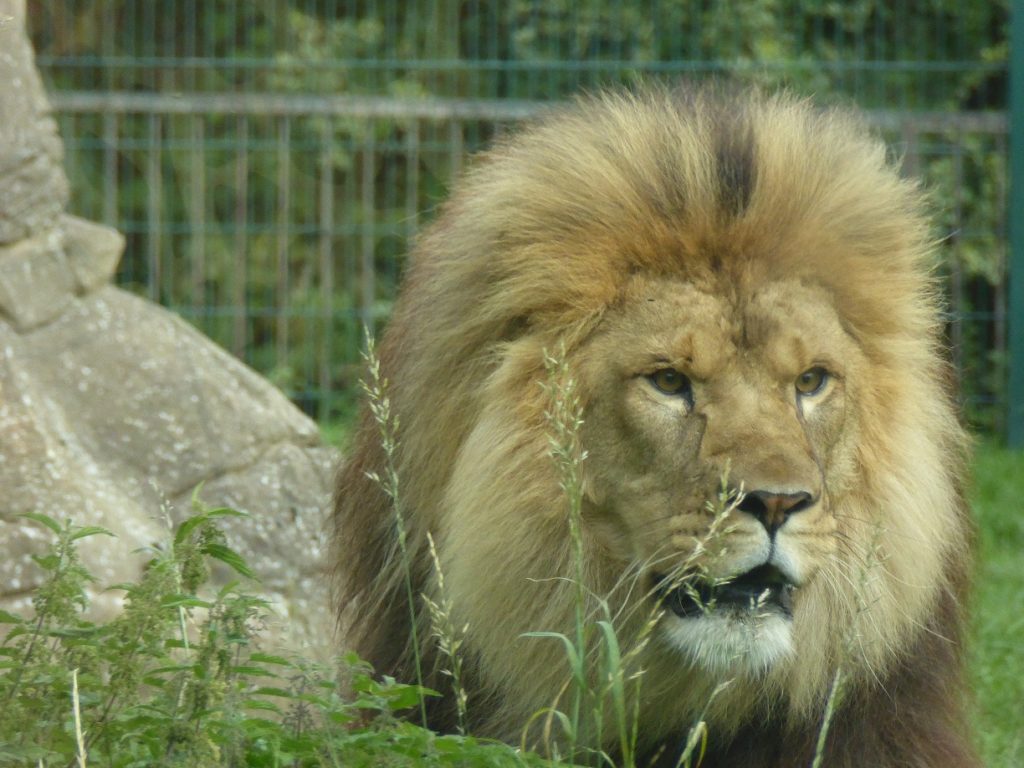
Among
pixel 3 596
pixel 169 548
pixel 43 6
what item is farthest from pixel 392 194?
pixel 169 548

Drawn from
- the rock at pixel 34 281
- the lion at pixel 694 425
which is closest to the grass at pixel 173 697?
the lion at pixel 694 425

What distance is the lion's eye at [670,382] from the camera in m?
2.98

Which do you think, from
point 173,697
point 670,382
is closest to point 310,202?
point 670,382

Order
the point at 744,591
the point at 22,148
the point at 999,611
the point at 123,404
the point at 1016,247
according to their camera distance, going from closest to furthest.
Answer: the point at 744,591 → the point at 22,148 → the point at 123,404 → the point at 999,611 → the point at 1016,247

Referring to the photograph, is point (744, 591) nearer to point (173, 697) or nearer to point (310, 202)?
point (173, 697)

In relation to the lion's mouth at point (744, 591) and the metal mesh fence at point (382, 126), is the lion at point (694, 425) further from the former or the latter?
the metal mesh fence at point (382, 126)

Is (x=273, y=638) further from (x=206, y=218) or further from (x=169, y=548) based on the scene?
(x=206, y=218)

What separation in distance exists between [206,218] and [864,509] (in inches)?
281

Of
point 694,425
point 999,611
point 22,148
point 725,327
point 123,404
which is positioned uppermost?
point 22,148

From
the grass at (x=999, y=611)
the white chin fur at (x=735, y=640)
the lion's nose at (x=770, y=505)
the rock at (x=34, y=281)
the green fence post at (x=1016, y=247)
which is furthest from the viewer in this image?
the green fence post at (x=1016, y=247)

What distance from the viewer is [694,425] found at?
2914 mm

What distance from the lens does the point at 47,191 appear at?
507 cm

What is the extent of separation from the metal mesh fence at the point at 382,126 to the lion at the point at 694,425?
16.4ft

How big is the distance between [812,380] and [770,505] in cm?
40
